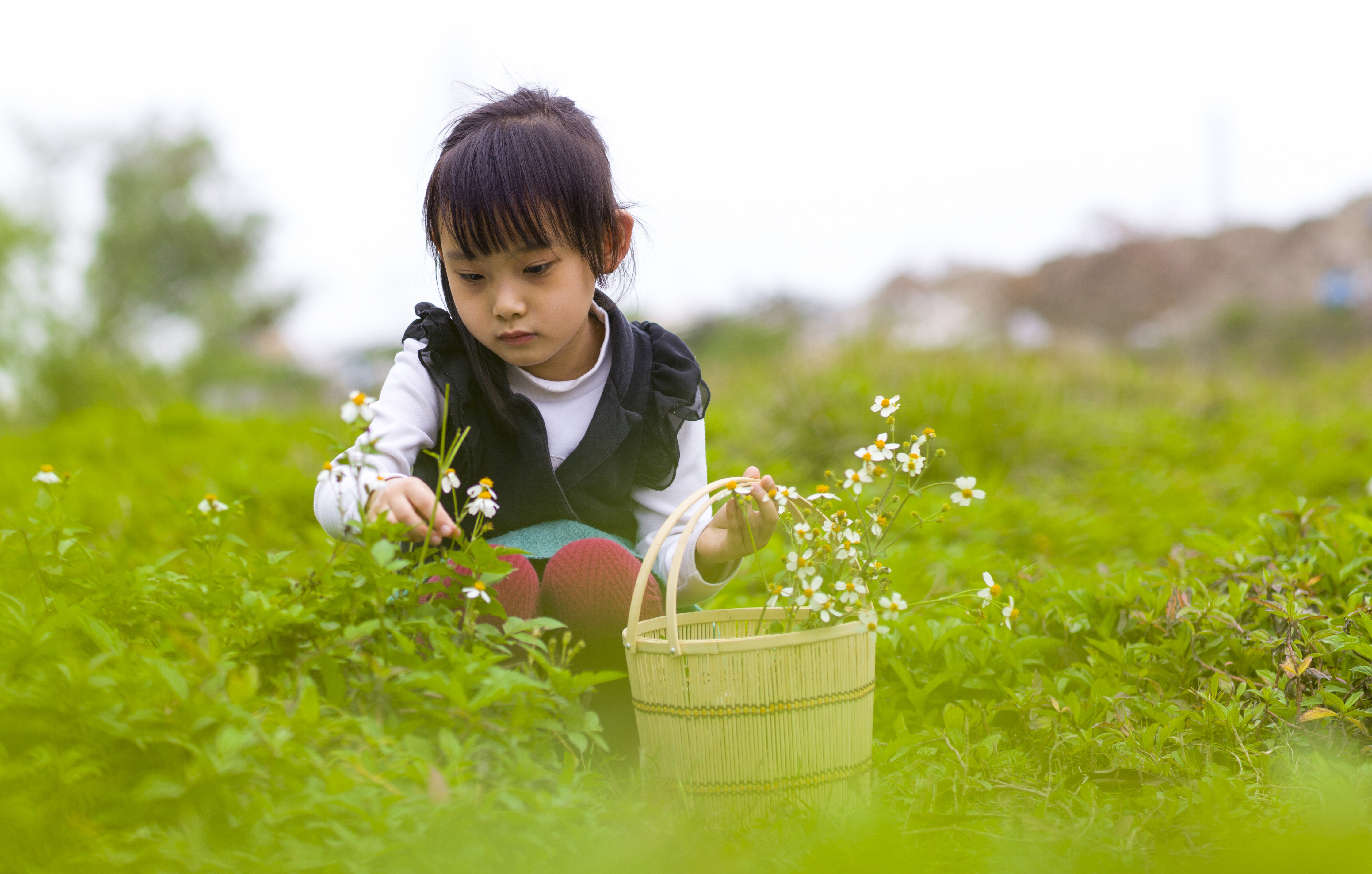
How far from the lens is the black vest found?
2.00m

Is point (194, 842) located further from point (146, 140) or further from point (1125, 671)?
point (146, 140)

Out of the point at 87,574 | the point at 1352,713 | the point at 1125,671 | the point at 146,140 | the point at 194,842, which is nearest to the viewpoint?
the point at 194,842

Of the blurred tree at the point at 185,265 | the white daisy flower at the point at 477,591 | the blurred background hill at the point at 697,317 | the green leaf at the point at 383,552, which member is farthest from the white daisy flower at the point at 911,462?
the blurred tree at the point at 185,265

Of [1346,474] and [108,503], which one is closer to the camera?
[108,503]

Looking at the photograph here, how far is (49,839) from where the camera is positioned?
1.16m

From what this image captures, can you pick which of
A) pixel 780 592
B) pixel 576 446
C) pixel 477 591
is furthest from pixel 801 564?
pixel 576 446

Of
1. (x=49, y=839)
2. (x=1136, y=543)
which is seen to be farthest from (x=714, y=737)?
(x=1136, y=543)

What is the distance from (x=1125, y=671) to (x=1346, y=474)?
8.05 ft

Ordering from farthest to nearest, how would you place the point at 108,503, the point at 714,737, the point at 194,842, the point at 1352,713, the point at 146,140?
1. the point at 146,140
2. the point at 108,503
3. the point at 1352,713
4. the point at 714,737
5. the point at 194,842

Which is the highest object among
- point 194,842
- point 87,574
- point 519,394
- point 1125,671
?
point 519,394

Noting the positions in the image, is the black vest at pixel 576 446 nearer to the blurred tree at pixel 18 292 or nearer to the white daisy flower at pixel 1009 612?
the white daisy flower at pixel 1009 612

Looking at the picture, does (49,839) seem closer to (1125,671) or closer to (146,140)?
(1125,671)

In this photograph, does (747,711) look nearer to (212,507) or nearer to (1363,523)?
(212,507)

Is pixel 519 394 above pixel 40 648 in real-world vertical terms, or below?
above
